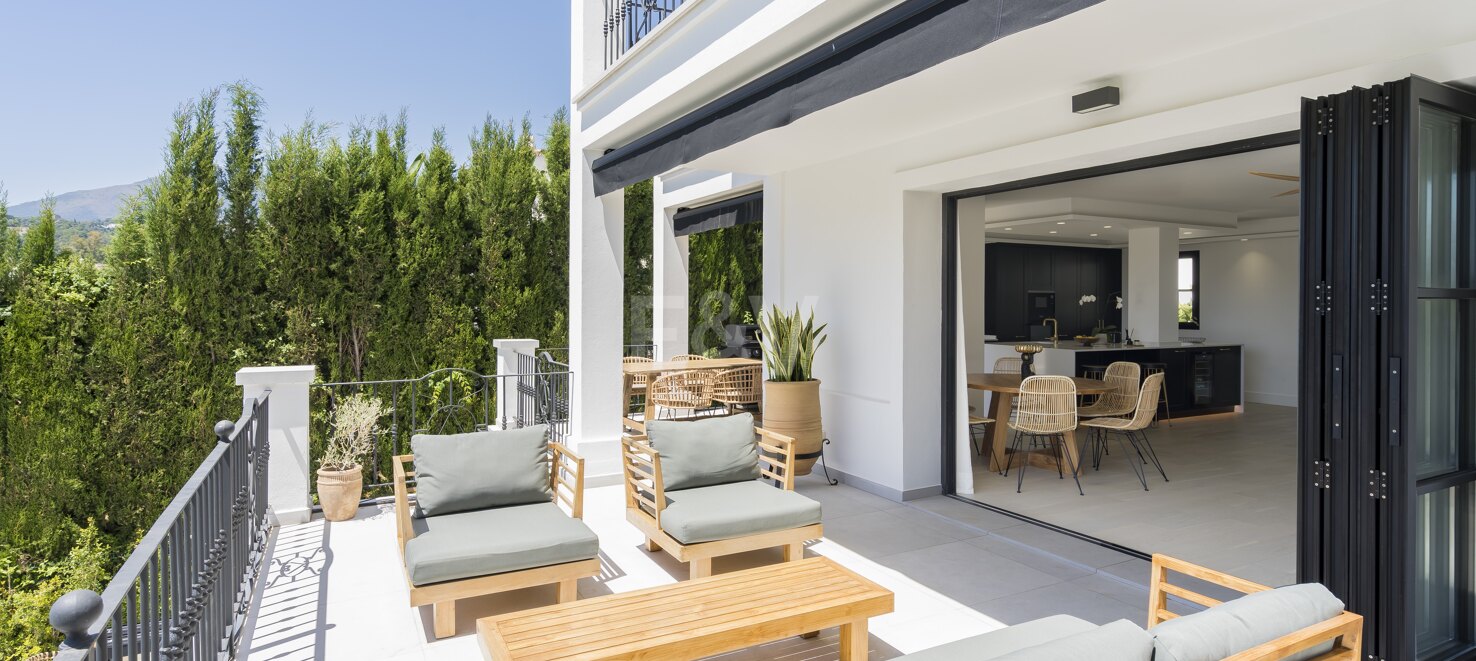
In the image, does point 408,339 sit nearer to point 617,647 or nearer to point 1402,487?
point 617,647

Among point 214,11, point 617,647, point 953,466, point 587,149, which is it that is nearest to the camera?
point 617,647

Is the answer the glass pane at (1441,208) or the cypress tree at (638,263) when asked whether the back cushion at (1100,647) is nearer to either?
A: the glass pane at (1441,208)

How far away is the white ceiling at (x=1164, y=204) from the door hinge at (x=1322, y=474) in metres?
3.45

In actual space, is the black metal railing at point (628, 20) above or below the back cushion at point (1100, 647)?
above

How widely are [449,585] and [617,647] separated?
47.2 inches

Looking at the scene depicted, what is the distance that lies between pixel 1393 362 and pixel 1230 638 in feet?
5.24

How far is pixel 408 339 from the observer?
28.8 feet

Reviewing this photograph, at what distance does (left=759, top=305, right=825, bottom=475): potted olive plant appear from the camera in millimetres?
5918

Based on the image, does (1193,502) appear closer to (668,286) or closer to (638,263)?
(668,286)

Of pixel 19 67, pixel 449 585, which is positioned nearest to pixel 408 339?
pixel 449 585

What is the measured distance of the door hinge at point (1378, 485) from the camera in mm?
2700

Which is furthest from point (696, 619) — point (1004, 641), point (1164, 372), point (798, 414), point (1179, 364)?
point (1179, 364)

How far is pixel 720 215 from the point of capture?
9.21m

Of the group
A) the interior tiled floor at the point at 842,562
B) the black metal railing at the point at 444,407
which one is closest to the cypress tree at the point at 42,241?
the black metal railing at the point at 444,407
